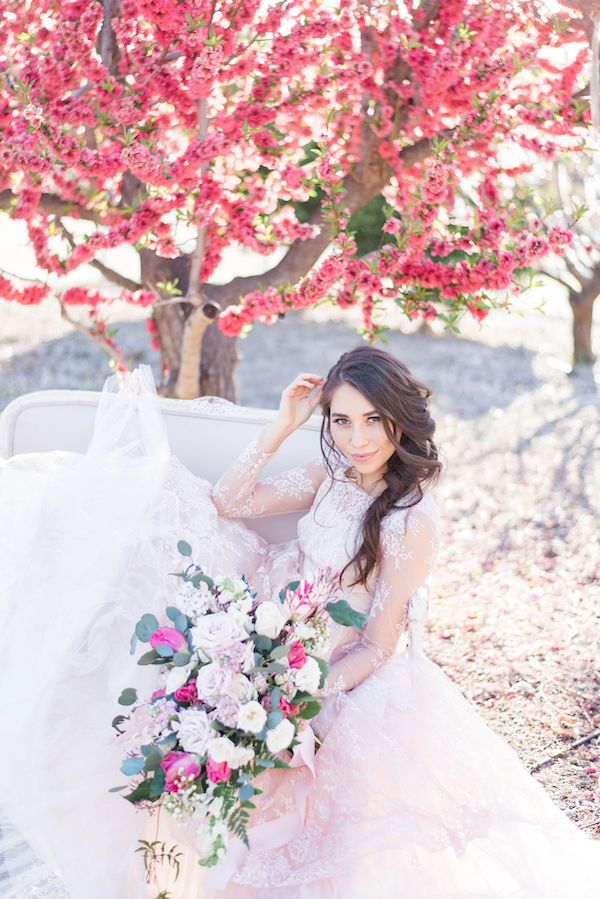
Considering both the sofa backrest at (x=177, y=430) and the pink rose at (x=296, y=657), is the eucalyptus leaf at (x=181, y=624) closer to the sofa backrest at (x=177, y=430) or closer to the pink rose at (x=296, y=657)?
the pink rose at (x=296, y=657)

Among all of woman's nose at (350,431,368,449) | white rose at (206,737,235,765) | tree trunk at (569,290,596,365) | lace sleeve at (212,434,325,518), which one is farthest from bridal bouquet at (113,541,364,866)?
tree trunk at (569,290,596,365)

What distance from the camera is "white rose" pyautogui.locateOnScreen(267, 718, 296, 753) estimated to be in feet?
6.13

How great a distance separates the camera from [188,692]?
1938 millimetres

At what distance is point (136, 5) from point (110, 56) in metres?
0.49

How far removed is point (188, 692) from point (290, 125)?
99.4 inches

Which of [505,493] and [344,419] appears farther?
[505,493]

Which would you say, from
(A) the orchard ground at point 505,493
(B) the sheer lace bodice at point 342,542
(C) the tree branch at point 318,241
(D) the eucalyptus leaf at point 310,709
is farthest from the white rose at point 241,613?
(C) the tree branch at point 318,241

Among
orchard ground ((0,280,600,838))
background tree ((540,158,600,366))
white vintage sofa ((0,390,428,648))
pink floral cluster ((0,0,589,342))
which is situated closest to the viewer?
white vintage sofa ((0,390,428,648))

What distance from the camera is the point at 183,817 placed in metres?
1.89

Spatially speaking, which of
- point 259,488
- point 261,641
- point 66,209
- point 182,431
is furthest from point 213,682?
point 66,209

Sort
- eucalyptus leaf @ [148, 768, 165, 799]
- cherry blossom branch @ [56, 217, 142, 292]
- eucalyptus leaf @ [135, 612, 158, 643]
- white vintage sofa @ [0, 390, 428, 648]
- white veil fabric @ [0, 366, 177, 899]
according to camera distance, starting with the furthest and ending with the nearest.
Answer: cherry blossom branch @ [56, 217, 142, 292], white vintage sofa @ [0, 390, 428, 648], white veil fabric @ [0, 366, 177, 899], eucalyptus leaf @ [135, 612, 158, 643], eucalyptus leaf @ [148, 768, 165, 799]

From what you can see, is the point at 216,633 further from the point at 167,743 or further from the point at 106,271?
the point at 106,271

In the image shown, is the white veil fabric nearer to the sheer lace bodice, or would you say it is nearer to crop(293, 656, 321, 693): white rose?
the sheer lace bodice

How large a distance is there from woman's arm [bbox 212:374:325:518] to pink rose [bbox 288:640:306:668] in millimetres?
936
